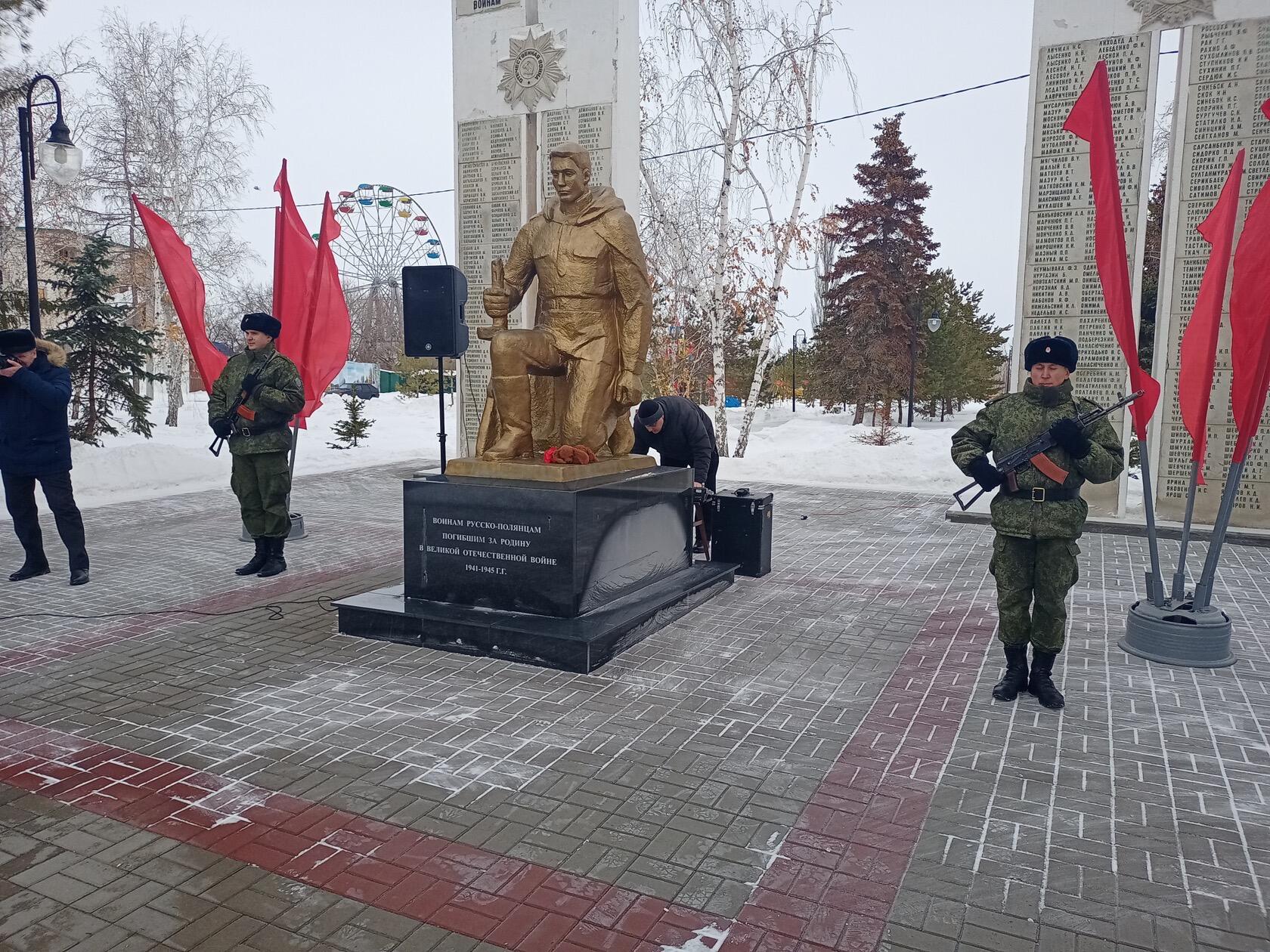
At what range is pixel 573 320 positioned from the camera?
619 centimetres

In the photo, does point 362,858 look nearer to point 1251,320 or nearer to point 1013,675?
point 1013,675

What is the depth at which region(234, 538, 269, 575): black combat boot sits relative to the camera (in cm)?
754

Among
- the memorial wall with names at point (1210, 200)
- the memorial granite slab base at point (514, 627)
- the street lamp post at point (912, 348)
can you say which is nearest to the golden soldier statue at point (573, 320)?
the memorial granite slab base at point (514, 627)

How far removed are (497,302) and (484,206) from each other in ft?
24.8

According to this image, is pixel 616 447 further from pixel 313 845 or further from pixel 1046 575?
pixel 313 845

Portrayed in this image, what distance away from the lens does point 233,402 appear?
7070mm

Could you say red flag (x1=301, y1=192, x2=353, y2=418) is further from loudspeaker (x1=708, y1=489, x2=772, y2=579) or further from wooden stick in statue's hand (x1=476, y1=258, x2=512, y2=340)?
loudspeaker (x1=708, y1=489, x2=772, y2=579)

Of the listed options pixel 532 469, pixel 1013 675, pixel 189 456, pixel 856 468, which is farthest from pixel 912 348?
pixel 1013 675

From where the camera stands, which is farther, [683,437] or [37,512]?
[683,437]

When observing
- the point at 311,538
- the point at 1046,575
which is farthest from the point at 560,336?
the point at 311,538

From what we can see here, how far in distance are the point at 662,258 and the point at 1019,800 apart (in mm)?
17565

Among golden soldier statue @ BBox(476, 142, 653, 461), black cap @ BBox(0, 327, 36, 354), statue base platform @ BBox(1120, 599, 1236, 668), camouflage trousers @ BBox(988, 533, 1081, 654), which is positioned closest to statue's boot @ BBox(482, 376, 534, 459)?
golden soldier statue @ BBox(476, 142, 653, 461)

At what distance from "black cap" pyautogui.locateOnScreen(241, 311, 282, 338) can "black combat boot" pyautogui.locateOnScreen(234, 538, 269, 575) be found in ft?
5.64

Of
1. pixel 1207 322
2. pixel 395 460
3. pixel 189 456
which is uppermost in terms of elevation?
pixel 1207 322
